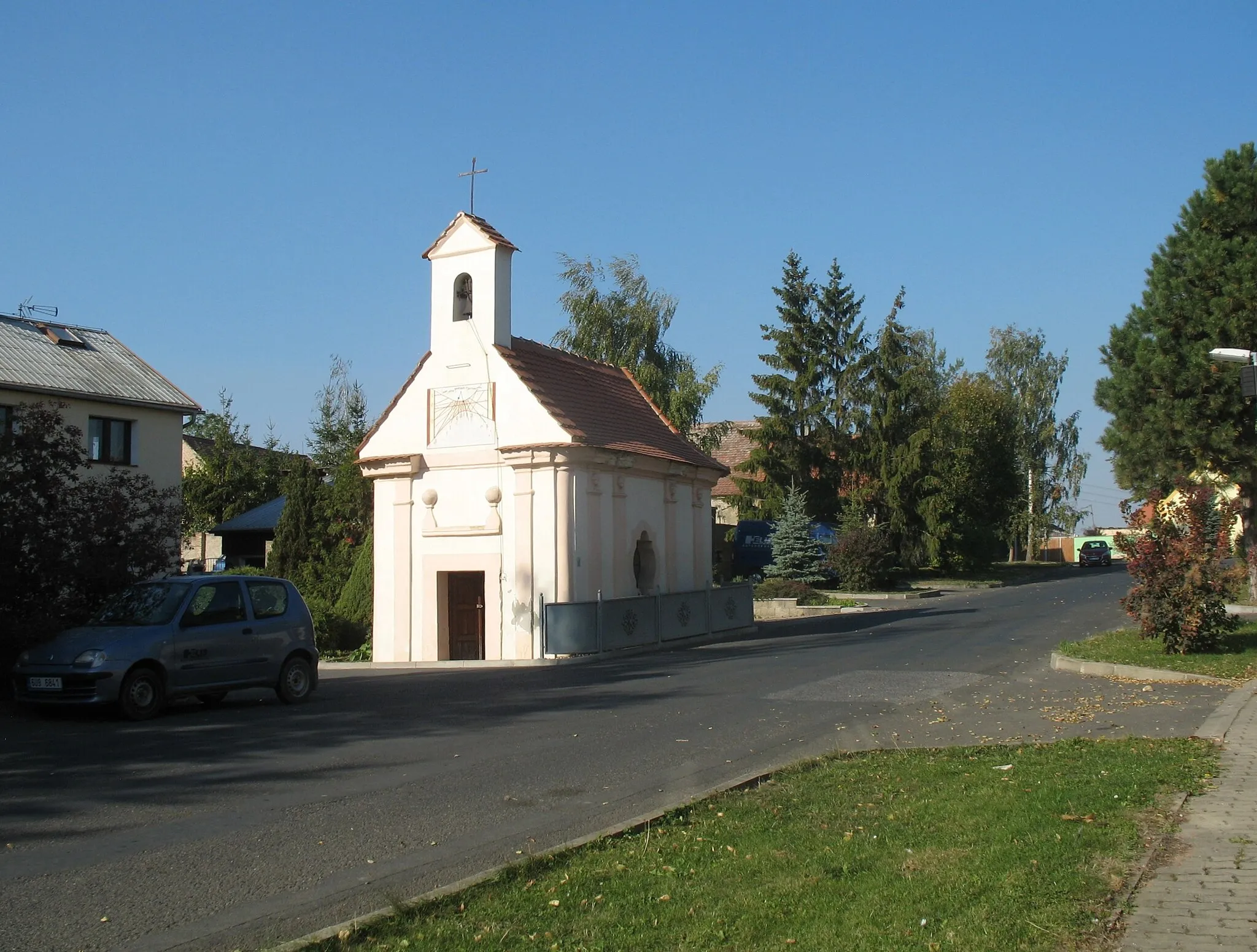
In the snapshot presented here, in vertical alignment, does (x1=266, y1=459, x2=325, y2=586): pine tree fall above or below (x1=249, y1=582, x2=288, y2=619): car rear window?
Answer: above

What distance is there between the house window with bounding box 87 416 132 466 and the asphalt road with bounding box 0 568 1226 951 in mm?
19058

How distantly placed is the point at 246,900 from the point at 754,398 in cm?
5061

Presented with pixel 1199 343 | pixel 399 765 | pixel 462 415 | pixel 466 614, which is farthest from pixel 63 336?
pixel 1199 343

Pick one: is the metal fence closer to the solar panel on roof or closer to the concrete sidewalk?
the concrete sidewalk

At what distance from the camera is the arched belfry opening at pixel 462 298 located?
29062 millimetres

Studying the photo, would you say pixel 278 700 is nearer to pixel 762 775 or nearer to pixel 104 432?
pixel 762 775

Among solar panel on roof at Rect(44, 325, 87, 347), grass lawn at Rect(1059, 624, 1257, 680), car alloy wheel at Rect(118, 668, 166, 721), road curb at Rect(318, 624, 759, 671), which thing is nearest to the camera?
car alloy wheel at Rect(118, 668, 166, 721)

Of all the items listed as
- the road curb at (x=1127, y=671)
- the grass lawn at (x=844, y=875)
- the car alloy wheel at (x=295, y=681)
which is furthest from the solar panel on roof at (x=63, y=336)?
the grass lawn at (x=844, y=875)

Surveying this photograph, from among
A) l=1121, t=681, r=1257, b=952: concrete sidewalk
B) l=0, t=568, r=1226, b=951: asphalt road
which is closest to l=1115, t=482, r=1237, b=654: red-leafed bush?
l=0, t=568, r=1226, b=951: asphalt road

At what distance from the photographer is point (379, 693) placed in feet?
55.0

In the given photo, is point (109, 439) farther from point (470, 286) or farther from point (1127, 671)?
point (1127, 671)

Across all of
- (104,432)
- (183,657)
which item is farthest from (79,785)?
(104,432)

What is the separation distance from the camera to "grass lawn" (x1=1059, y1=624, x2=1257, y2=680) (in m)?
16.2

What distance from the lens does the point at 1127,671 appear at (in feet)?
54.2
